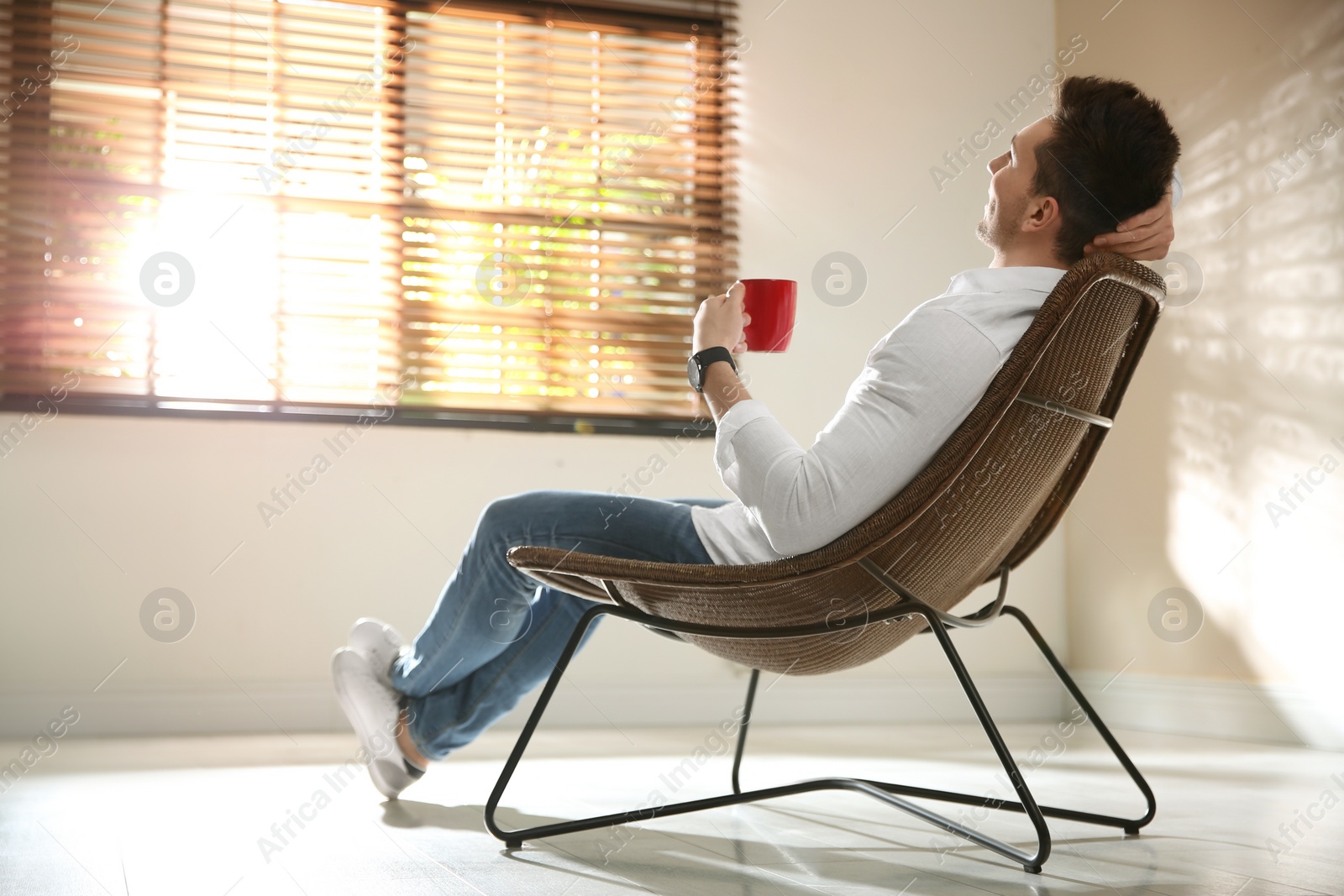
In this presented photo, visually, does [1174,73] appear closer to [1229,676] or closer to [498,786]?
[1229,676]

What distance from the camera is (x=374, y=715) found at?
1.70m

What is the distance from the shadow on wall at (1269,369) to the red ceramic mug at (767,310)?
1.76 metres

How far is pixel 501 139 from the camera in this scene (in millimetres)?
Result: 3078

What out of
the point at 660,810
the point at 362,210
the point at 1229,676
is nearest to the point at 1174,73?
the point at 1229,676

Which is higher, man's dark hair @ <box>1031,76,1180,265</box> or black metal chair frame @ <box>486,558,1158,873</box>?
man's dark hair @ <box>1031,76,1180,265</box>

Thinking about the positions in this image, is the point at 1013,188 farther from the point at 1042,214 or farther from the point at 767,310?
the point at 767,310

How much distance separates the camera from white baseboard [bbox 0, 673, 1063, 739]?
8.64 feet

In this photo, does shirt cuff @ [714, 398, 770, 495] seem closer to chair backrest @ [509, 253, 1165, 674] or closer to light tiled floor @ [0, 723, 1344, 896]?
chair backrest @ [509, 253, 1165, 674]

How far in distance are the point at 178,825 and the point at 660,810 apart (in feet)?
2.39

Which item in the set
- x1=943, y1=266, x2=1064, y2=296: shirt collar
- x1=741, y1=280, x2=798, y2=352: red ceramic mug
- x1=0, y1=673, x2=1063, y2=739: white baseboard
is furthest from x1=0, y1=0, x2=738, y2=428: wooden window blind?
x1=943, y1=266, x2=1064, y2=296: shirt collar

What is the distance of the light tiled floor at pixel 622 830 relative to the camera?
50.1 inches

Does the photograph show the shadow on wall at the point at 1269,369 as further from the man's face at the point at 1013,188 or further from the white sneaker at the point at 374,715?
the white sneaker at the point at 374,715

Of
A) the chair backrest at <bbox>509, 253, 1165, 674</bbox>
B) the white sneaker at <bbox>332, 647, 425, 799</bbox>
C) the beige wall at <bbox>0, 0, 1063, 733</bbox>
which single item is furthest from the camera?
the beige wall at <bbox>0, 0, 1063, 733</bbox>

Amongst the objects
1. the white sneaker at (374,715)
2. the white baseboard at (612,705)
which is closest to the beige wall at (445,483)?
the white baseboard at (612,705)
